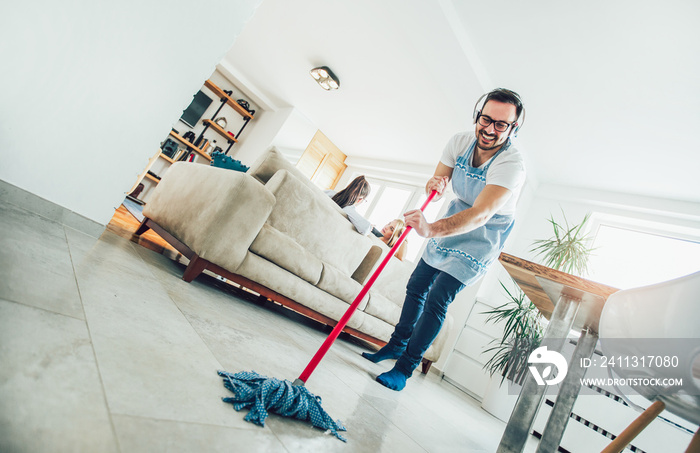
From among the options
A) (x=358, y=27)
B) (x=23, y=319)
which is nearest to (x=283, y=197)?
(x=23, y=319)

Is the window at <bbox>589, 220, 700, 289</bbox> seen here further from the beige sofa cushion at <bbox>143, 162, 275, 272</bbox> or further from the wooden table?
the beige sofa cushion at <bbox>143, 162, 275, 272</bbox>

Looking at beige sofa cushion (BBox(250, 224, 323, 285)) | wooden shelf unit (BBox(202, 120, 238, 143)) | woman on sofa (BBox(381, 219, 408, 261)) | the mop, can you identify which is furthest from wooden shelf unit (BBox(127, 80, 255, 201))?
the mop

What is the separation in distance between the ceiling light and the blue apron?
349 cm

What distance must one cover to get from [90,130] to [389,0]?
259 centimetres

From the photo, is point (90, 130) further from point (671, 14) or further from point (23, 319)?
point (671, 14)

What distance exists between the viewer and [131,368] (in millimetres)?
574

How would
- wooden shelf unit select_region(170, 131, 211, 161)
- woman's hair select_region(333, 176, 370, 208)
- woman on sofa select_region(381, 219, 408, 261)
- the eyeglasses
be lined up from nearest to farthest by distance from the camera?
the eyeglasses → woman's hair select_region(333, 176, 370, 208) → woman on sofa select_region(381, 219, 408, 261) → wooden shelf unit select_region(170, 131, 211, 161)

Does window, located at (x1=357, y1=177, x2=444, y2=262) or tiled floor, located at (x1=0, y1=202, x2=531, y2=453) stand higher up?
window, located at (x1=357, y1=177, x2=444, y2=262)

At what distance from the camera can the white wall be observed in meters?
1.26

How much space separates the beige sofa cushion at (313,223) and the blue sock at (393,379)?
90 centimetres

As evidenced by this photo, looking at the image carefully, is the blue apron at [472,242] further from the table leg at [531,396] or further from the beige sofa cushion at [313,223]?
the beige sofa cushion at [313,223]

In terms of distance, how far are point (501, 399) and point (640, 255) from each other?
112 inches

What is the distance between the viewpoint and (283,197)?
1.97 m

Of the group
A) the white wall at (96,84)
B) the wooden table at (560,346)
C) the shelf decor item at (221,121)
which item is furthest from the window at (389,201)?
the wooden table at (560,346)
